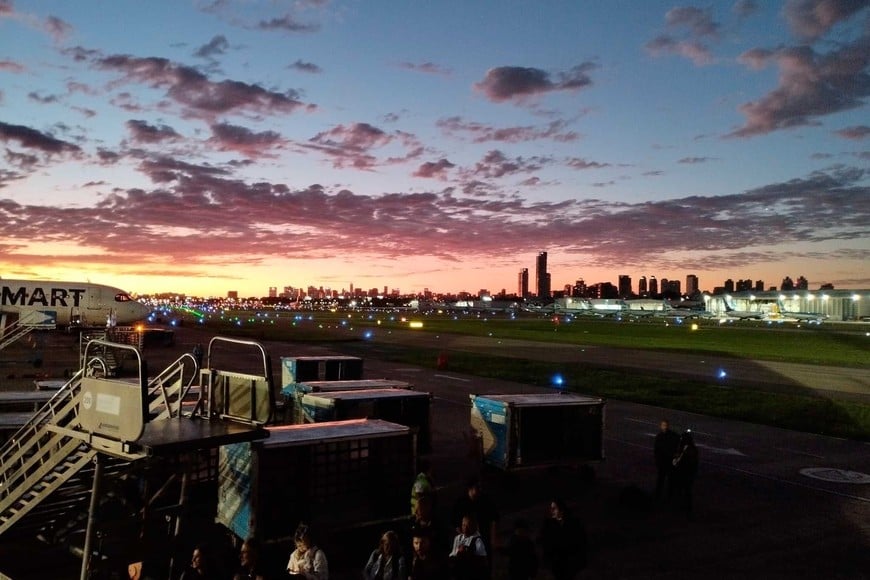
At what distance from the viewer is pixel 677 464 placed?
46.5 ft

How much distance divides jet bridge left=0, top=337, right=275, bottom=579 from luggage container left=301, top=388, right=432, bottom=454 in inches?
193

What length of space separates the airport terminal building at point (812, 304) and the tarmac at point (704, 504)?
147 m

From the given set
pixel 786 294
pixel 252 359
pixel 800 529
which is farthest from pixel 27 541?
pixel 786 294

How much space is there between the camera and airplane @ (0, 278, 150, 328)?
53312 mm

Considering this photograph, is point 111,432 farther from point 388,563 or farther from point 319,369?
point 319,369

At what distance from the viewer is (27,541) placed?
36.6 feet

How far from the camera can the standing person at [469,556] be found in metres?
7.85

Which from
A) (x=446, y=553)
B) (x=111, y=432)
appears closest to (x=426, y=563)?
(x=446, y=553)

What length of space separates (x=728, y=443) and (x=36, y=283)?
56.4 metres

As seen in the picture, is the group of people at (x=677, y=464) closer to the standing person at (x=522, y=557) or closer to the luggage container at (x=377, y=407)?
the luggage container at (x=377, y=407)

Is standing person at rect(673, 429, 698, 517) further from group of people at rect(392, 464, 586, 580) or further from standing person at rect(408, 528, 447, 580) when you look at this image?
standing person at rect(408, 528, 447, 580)

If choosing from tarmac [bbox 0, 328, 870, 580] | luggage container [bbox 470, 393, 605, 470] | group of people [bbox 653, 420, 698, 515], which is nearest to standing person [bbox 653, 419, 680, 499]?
group of people [bbox 653, 420, 698, 515]

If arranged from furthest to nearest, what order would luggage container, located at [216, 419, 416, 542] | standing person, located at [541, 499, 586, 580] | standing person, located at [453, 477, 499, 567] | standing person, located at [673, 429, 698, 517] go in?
standing person, located at [673, 429, 698, 517]
luggage container, located at [216, 419, 416, 542]
standing person, located at [453, 477, 499, 567]
standing person, located at [541, 499, 586, 580]

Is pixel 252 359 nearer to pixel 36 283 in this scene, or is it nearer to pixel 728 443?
pixel 36 283
